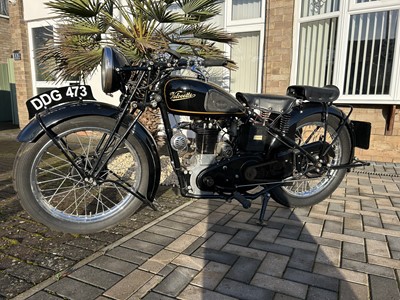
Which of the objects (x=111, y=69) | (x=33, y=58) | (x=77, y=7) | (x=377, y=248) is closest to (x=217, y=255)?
(x=377, y=248)

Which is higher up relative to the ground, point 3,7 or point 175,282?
point 3,7

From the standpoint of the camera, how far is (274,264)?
209 centimetres

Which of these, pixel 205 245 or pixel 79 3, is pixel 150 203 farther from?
pixel 79 3

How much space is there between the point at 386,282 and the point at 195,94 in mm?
1729

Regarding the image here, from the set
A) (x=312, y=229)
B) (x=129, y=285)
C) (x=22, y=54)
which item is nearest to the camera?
(x=129, y=285)

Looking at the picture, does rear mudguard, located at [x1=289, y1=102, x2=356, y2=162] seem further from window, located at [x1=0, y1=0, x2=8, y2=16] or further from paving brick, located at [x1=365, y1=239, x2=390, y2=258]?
window, located at [x1=0, y1=0, x2=8, y2=16]

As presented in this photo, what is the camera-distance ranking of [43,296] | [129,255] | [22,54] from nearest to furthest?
1. [43,296]
2. [129,255]
3. [22,54]

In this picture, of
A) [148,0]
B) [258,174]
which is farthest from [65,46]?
[258,174]

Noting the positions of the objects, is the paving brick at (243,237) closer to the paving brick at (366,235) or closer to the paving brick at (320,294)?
the paving brick at (320,294)

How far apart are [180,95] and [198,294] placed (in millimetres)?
1351

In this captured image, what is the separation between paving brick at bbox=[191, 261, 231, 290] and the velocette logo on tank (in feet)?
3.85

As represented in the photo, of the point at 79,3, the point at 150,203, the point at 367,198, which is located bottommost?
the point at 367,198

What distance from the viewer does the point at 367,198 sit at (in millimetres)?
3469

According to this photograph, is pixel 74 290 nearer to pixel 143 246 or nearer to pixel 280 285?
pixel 143 246
